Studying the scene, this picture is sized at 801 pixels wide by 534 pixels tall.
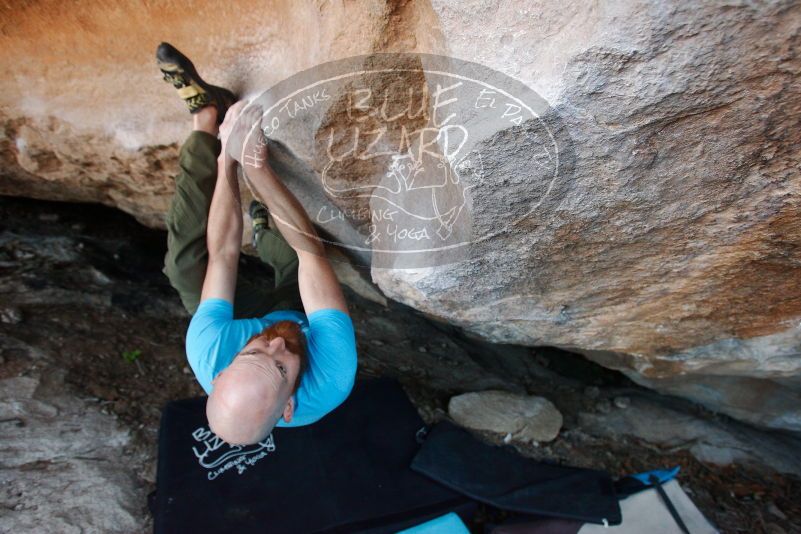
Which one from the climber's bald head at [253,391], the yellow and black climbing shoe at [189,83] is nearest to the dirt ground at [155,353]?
the climber's bald head at [253,391]

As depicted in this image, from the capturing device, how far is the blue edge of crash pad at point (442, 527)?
1577 millimetres

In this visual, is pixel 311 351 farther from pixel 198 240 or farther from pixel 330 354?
pixel 198 240

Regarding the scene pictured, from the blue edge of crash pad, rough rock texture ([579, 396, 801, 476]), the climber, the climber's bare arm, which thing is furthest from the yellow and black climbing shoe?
rough rock texture ([579, 396, 801, 476])

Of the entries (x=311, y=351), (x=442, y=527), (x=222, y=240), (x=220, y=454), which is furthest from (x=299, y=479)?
(x=222, y=240)

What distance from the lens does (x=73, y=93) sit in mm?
1577

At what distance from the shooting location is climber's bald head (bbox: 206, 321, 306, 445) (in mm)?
1118

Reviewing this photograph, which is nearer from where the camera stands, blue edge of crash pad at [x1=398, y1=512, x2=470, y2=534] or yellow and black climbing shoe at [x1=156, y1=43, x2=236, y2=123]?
yellow and black climbing shoe at [x1=156, y1=43, x2=236, y2=123]

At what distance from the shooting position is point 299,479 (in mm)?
1679

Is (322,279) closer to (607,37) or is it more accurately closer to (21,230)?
(607,37)

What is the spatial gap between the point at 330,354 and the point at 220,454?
0.70m

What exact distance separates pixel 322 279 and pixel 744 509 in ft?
5.72

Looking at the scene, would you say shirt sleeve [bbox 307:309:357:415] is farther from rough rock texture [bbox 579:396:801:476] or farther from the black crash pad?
rough rock texture [bbox 579:396:801:476]

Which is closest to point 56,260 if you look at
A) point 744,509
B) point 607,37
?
point 607,37

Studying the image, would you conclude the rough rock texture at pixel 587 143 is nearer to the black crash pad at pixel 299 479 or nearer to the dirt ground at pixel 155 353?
the dirt ground at pixel 155 353
